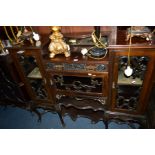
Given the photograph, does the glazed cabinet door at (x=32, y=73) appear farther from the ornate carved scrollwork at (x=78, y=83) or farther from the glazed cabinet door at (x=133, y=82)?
the glazed cabinet door at (x=133, y=82)

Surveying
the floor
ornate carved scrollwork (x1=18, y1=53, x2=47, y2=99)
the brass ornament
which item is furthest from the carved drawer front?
the floor

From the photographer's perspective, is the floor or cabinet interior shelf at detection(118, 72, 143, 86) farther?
the floor

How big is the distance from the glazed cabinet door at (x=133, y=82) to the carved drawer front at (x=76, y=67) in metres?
0.13

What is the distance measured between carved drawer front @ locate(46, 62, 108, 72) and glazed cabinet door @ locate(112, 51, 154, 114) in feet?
0.41

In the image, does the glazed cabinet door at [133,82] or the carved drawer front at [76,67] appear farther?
the carved drawer front at [76,67]

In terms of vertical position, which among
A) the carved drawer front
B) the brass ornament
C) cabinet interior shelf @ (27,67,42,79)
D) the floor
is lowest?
the floor

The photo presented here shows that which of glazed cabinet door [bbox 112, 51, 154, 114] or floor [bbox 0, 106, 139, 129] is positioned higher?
glazed cabinet door [bbox 112, 51, 154, 114]

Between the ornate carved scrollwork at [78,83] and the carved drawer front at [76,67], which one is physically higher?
the carved drawer front at [76,67]

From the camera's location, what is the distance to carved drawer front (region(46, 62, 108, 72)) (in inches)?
55.6

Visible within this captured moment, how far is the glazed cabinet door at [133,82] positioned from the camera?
4.13 ft

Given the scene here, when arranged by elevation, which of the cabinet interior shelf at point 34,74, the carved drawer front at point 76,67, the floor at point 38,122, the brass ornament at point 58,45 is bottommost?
the floor at point 38,122

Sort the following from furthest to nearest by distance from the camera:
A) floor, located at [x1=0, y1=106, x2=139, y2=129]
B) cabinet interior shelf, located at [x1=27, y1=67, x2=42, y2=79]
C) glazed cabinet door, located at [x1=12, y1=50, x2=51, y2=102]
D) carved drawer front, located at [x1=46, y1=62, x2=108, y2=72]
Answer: floor, located at [x1=0, y1=106, x2=139, y2=129], cabinet interior shelf, located at [x1=27, y1=67, x2=42, y2=79], glazed cabinet door, located at [x1=12, y1=50, x2=51, y2=102], carved drawer front, located at [x1=46, y1=62, x2=108, y2=72]

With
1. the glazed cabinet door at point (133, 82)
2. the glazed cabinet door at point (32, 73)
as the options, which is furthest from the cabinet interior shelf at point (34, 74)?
the glazed cabinet door at point (133, 82)

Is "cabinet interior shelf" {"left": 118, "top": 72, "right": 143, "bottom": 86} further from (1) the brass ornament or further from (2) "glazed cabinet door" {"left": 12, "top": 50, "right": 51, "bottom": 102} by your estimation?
(2) "glazed cabinet door" {"left": 12, "top": 50, "right": 51, "bottom": 102}
